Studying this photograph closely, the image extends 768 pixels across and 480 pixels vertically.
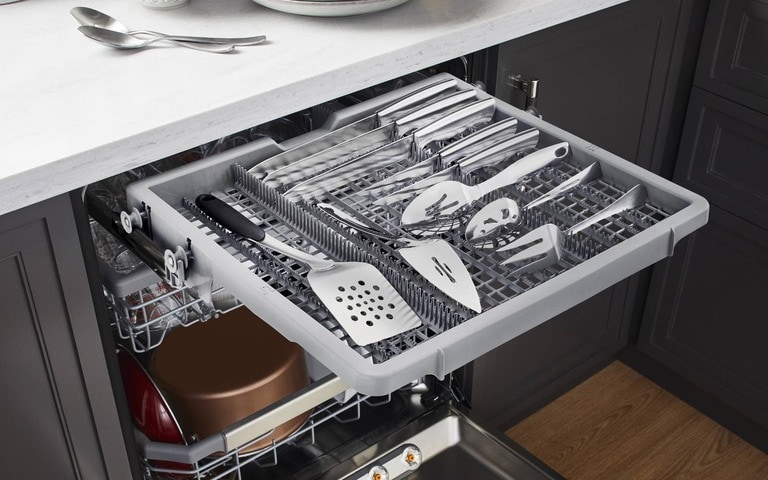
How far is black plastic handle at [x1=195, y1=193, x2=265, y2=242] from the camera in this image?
90cm

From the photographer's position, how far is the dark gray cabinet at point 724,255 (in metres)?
1.45

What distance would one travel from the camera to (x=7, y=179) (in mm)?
820

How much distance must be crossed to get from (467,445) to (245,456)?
1.11 feet

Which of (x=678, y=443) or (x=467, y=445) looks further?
(x=678, y=443)

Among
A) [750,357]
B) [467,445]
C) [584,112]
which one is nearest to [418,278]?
[467,445]

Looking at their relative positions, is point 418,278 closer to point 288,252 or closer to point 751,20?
point 288,252

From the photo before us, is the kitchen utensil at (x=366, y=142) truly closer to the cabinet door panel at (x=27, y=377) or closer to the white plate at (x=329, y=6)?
the white plate at (x=329, y=6)

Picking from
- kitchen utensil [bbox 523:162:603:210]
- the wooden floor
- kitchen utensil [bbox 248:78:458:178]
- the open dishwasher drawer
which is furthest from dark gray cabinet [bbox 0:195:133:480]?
the wooden floor

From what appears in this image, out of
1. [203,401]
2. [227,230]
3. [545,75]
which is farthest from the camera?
[545,75]

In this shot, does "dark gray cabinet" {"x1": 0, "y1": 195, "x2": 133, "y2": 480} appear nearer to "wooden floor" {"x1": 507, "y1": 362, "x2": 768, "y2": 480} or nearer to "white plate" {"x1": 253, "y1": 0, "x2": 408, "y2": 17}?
"white plate" {"x1": 253, "y1": 0, "x2": 408, "y2": 17}

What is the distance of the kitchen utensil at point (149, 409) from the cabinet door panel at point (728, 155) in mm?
993

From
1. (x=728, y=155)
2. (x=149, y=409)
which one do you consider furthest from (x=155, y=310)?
(x=728, y=155)

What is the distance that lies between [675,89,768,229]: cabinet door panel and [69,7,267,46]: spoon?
0.81 m

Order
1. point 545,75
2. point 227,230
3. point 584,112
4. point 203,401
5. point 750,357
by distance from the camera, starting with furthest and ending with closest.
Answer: point 750,357 → point 584,112 → point 545,75 → point 203,401 → point 227,230
